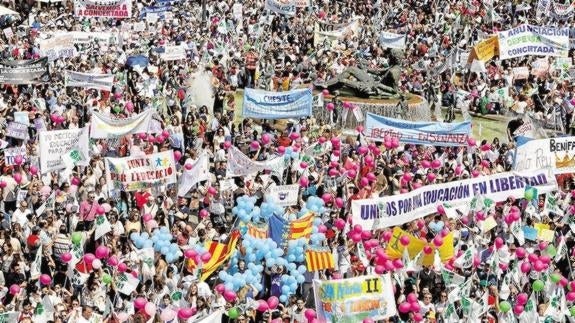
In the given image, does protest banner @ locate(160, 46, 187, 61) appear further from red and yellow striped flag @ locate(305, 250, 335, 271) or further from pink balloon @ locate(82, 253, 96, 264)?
red and yellow striped flag @ locate(305, 250, 335, 271)

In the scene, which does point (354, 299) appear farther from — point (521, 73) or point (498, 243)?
point (521, 73)

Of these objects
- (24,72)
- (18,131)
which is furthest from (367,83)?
(18,131)

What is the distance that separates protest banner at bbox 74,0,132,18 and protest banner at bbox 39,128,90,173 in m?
15.7

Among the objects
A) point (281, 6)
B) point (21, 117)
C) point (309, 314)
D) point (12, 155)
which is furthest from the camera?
point (281, 6)

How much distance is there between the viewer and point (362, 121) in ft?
86.2

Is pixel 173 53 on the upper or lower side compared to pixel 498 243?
lower

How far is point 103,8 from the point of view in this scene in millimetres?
35219

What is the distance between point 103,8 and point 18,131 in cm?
1374

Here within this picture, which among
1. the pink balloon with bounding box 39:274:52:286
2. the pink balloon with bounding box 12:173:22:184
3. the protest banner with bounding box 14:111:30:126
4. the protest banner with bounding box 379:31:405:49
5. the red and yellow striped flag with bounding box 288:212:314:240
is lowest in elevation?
the protest banner with bounding box 379:31:405:49

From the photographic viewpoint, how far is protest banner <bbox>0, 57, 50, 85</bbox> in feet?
85.3

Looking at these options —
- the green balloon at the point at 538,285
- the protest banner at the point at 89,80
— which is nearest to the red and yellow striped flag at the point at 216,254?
the green balloon at the point at 538,285

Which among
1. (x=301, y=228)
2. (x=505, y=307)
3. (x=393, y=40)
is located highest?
(x=301, y=228)

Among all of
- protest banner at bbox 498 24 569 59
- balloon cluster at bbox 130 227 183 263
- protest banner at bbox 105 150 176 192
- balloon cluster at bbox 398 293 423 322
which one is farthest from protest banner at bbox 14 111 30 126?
protest banner at bbox 498 24 569 59

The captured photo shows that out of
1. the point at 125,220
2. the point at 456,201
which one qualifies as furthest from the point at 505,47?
the point at 125,220
